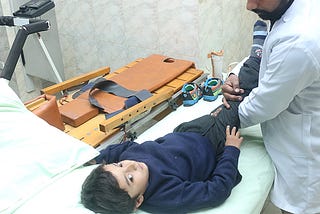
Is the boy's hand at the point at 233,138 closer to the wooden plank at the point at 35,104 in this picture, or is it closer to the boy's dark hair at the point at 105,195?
the boy's dark hair at the point at 105,195

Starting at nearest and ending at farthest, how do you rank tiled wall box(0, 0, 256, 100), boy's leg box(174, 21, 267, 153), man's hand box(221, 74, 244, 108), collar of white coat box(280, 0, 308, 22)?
1. collar of white coat box(280, 0, 308, 22)
2. boy's leg box(174, 21, 267, 153)
3. man's hand box(221, 74, 244, 108)
4. tiled wall box(0, 0, 256, 100)

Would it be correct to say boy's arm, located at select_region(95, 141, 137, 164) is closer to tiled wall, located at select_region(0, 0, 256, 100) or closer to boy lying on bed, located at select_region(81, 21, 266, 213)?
boy lying on bed, located at select_region(81, 21, 266, 213)

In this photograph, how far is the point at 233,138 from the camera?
5.11ft

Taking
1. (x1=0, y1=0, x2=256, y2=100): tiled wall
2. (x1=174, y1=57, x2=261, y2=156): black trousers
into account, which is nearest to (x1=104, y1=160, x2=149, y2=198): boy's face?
(x1=174, y1=57, x2=261, y2=156): black trousers

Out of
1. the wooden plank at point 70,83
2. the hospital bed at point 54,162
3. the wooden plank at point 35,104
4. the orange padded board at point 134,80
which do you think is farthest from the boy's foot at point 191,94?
the wooden plank at point 35,104

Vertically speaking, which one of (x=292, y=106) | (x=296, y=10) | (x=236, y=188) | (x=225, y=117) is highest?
(x=296, y=10)

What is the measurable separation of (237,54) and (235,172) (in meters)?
1.74

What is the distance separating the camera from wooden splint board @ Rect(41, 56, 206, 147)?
1.72m

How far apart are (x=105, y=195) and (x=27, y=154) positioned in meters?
0.34

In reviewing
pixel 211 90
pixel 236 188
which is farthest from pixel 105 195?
pixel 211 90

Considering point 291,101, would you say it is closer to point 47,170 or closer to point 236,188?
point 236,188

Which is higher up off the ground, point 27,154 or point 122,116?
point 27,154

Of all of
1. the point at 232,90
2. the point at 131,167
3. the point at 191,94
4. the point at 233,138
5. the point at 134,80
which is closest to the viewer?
the point at 131,167

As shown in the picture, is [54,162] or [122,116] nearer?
[54,162]
